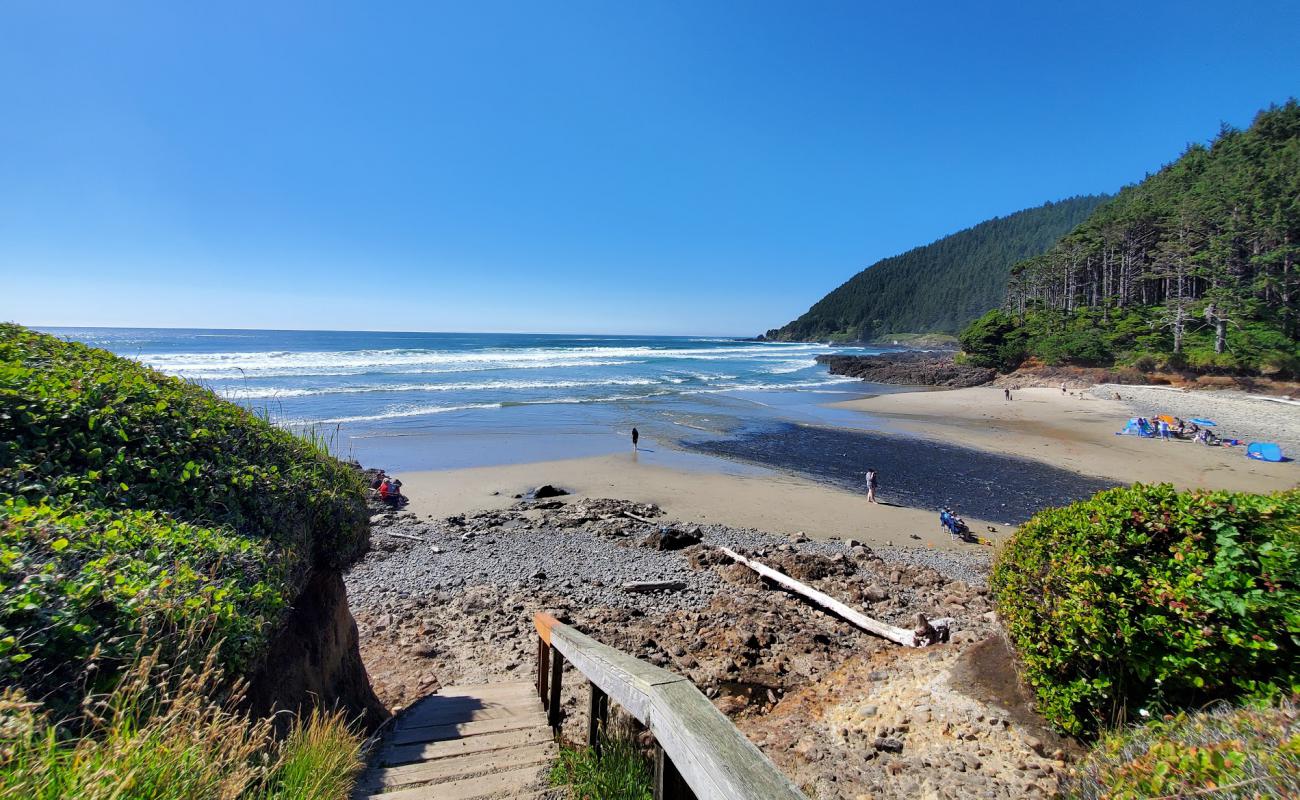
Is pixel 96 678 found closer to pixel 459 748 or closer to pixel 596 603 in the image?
pixel 459 748

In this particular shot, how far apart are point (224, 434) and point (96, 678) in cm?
234

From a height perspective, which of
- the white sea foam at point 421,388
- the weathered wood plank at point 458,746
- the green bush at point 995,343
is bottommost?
the weathered wood plank at point 458,746

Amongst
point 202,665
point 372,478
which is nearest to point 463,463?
point 372,478

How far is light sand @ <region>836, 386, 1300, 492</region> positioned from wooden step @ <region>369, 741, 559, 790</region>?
13.8m

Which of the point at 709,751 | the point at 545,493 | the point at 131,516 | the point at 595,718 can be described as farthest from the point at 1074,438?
the point at 131,516

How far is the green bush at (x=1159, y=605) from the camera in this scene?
2.77 m

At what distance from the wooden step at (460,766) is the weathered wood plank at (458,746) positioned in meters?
0.09

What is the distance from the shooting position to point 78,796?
130 centimetres

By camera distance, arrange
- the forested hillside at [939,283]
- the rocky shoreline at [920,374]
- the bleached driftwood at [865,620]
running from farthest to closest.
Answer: the forested hillside at [939,283], the rocky shoreline at [920,374], the bleached driftwood at [865,620]

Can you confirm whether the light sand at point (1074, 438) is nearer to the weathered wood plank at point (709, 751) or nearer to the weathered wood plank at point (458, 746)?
the weathered wood plank at point (458, 746)

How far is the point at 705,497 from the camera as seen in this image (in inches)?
567

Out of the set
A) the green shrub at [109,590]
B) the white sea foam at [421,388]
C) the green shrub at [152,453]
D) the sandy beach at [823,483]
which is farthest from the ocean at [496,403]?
the green shrub at [109,590]

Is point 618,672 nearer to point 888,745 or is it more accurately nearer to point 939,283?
point 888,745

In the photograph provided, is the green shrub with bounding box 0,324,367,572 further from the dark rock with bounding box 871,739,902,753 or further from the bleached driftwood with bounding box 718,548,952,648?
the bleached driftwood with bounding box 718,548,952,648
